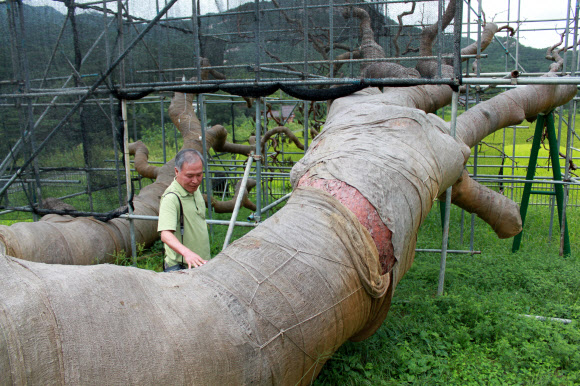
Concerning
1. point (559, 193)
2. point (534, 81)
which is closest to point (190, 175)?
point (534, 81)

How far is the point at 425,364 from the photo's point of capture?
306 cm

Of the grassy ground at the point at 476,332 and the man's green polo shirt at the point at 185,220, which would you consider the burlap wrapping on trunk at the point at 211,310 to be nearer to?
the grassy ground at the point at 476,332

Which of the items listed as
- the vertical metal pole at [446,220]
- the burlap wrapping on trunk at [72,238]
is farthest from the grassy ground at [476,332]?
the burlap wrapping on trunk at [72,238]

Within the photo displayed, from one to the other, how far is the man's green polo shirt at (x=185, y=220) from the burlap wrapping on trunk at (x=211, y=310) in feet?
3.55

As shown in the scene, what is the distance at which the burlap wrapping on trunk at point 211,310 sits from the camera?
1492mm

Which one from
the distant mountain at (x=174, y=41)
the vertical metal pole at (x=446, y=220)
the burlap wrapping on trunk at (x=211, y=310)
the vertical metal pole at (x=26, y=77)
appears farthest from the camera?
the distant mountain at (x=174, y=41)

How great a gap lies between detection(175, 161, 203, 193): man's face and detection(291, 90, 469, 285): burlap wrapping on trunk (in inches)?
29.4

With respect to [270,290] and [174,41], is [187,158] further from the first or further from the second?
[174,41]

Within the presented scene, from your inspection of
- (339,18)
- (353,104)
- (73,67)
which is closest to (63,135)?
(73,67)

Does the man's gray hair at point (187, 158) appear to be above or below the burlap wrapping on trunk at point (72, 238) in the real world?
above

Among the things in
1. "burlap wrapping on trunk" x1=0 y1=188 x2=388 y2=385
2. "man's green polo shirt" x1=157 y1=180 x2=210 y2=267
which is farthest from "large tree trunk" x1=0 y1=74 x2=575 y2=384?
"man's green polo shirt" x1=157 y1=180 x2=210 y2=267

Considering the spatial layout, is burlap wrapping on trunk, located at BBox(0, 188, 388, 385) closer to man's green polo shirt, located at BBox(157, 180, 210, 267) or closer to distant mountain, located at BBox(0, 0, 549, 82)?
man's green polo shirt, located at BBox(157, 180, 210, 267)

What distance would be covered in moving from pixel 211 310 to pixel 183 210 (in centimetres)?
168

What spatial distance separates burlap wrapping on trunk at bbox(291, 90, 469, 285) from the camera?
276cm
